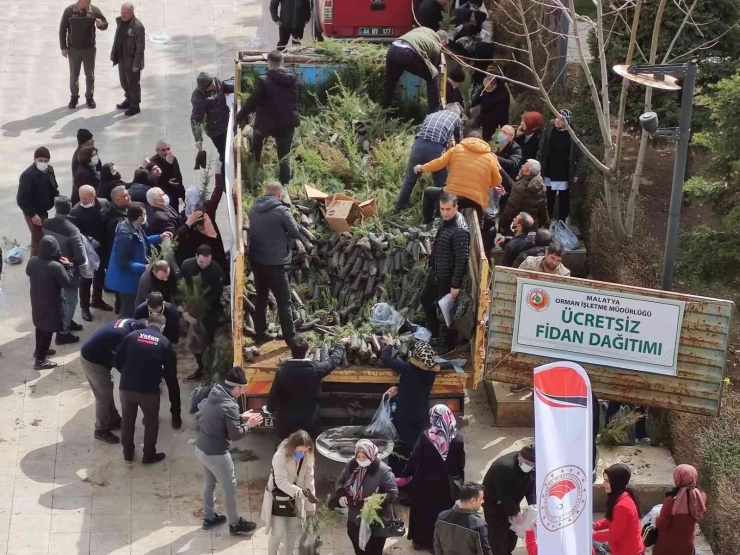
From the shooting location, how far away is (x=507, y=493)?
9195mm

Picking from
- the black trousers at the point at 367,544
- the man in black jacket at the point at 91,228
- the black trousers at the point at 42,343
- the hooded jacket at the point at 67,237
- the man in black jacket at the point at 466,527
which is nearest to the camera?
the man in black jacket at the point at 466,527

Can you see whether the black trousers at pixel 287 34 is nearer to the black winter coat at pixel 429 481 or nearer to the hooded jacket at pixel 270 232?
the hooded jacket at pixel 270 232

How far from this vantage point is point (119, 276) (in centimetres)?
1205

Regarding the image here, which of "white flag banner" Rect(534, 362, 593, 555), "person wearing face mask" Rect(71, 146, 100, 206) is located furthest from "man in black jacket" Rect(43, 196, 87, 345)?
"white flag banner" Rect(534, 362, 593, 555)

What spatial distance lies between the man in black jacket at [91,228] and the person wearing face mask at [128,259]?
0.70 m

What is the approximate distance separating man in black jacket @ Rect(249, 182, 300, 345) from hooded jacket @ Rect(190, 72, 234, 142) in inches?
139

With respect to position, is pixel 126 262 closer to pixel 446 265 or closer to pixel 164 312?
pixel 164 312

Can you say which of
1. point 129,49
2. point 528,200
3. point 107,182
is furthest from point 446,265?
point 129,49

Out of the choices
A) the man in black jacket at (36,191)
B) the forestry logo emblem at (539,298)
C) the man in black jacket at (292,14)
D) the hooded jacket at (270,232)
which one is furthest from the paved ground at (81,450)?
the man in black jacket at (292,14)

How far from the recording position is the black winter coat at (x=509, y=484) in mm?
9156

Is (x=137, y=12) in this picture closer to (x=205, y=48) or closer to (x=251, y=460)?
(x=205, y=48)

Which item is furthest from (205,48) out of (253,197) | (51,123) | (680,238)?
(680,238)

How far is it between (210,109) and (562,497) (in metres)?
7.98

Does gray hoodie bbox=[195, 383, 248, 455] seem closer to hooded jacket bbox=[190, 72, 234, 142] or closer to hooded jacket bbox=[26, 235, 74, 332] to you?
hooded jacket bbox=[26, 235, 74, 332]
